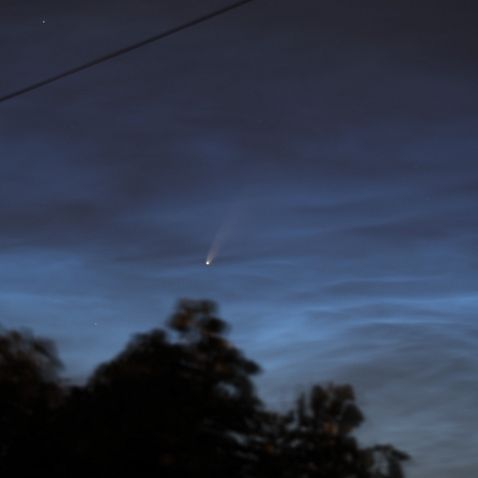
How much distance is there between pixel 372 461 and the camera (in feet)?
33.6

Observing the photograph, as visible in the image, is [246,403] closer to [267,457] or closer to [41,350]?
[267,457]

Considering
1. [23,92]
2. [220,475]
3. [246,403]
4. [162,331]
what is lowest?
[220,475]

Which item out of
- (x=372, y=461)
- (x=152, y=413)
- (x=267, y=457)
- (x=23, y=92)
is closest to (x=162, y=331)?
(x=152, y=413)

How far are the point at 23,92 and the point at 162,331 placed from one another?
3.26 meters

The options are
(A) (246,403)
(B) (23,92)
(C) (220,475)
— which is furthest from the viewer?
(B) (23,92)

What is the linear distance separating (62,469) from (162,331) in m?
1.67

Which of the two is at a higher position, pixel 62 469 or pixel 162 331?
pixel 162 331

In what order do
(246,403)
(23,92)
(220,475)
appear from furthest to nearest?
1. (23,92)
2. (246,403)
3. (220,475)

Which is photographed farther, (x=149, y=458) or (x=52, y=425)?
(x=52, y=425)

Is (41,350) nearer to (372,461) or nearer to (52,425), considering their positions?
(52,425)

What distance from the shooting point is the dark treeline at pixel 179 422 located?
10.2 meters

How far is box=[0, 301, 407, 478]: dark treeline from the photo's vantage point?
33.5ft

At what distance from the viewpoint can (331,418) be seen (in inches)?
417

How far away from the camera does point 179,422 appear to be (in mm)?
10453
